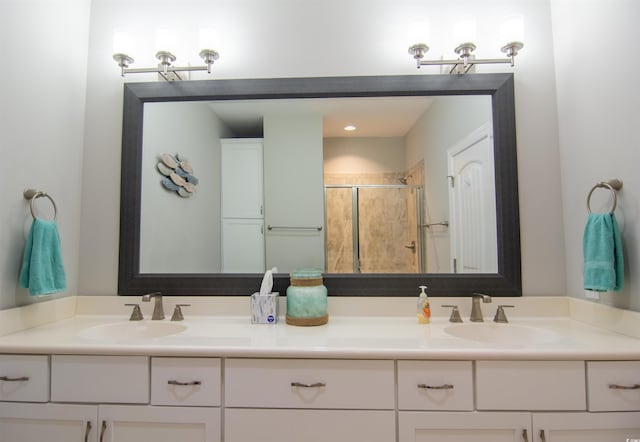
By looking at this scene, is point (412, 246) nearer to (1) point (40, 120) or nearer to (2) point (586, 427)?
(2) point (586, 427)

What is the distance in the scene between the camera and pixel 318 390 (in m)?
1.03

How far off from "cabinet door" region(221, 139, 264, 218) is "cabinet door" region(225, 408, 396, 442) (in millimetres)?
910

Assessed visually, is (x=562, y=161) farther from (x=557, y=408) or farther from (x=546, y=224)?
(x=557, y=408)

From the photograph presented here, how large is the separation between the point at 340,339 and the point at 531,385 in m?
0.62

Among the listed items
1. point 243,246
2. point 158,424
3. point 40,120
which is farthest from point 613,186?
point 40,120

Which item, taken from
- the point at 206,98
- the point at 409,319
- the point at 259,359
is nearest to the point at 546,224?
the point at 409,319

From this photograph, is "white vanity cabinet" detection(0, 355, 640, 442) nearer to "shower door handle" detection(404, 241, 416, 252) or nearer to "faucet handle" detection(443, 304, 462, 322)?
"faucet handle" detection(443, 304, 462, 322)

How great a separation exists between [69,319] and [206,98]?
1.25 m

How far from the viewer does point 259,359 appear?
1049 mm

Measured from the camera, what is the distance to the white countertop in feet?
3.33

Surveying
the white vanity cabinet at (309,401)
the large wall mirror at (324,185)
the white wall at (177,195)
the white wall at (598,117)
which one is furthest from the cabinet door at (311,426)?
the white wall at (598,117)

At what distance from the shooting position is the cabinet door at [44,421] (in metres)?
1.07

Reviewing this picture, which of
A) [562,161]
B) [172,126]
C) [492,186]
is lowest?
[492,186]

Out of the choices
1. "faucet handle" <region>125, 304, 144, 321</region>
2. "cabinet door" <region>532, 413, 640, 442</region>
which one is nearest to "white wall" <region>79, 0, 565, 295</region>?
"faucet handle" <region>125, 304, 144, 321</region>
